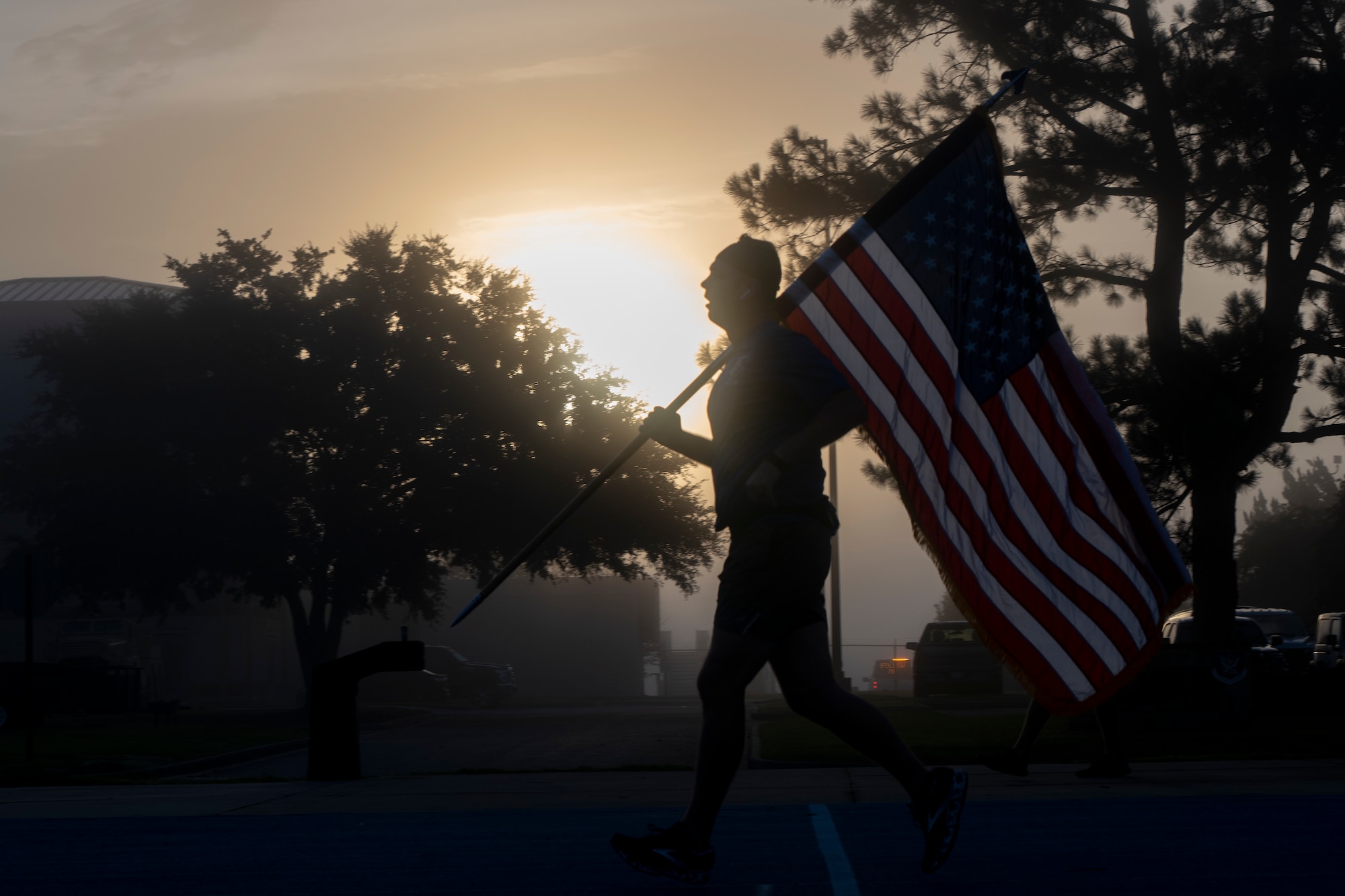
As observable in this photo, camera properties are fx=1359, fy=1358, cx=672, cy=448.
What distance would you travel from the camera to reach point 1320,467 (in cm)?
13688

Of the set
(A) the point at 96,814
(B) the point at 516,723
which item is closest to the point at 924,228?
(A) the point at 96,814

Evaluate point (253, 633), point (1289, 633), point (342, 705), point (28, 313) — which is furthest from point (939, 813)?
point (28, 313)

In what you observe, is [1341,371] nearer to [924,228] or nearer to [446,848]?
[924,228]

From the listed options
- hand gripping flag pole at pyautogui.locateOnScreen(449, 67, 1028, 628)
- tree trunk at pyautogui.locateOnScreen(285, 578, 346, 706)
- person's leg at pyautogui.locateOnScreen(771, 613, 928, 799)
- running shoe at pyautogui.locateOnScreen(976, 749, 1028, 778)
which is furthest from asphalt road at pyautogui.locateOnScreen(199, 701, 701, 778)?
person's leg at pyautogui.locateOnScreen(771, 613, 928, 799)

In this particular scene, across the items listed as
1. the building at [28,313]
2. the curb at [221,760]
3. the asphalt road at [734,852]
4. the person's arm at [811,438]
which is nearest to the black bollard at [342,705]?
the asphalt road at [734,852]

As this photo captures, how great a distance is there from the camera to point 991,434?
5.81 m

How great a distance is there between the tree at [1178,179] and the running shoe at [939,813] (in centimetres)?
1182

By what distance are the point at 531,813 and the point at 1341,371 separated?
577 inches

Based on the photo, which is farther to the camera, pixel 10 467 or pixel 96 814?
pixel 10 467

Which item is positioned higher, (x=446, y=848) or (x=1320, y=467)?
(x=1320, y=467)

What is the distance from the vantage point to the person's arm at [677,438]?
4422 mm

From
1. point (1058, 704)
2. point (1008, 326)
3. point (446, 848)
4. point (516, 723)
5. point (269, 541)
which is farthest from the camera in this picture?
point (269, 541)

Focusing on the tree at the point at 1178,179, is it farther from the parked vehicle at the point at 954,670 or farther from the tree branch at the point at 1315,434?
the parked vehicle at the point at 954,670

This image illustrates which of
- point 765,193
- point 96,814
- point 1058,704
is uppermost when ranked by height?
point 765,193
